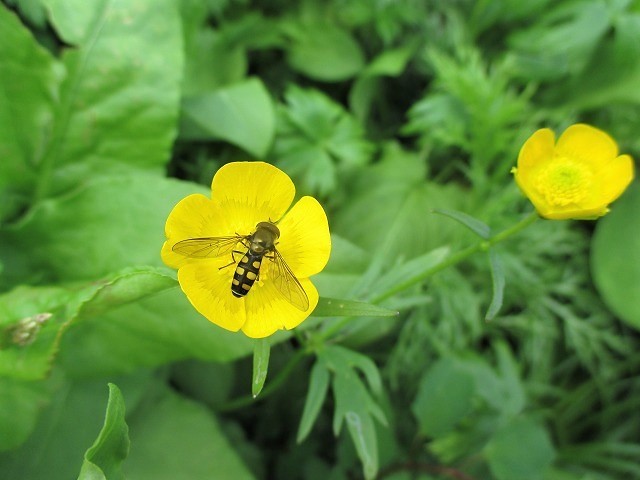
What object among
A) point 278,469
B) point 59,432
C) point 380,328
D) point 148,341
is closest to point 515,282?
point 380,328

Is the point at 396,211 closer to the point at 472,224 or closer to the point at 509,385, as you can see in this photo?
the point at 509,385

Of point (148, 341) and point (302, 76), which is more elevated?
point (302, 76)

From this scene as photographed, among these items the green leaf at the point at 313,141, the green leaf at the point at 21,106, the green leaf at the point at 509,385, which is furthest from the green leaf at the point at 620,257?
the green leaf at the point at 21,106

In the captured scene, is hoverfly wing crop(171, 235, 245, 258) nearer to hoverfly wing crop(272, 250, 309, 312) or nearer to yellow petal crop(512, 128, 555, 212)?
hoverfly wing crop(272, 250, 309, 312)

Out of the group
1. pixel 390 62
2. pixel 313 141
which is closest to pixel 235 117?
pixel 313 141

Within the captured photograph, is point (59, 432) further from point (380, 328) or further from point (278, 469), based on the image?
point (380, 328)

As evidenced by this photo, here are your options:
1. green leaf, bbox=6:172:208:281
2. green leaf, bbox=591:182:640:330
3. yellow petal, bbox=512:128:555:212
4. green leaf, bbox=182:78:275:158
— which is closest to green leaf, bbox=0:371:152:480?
green leaf, bbox=6:172:208:281
